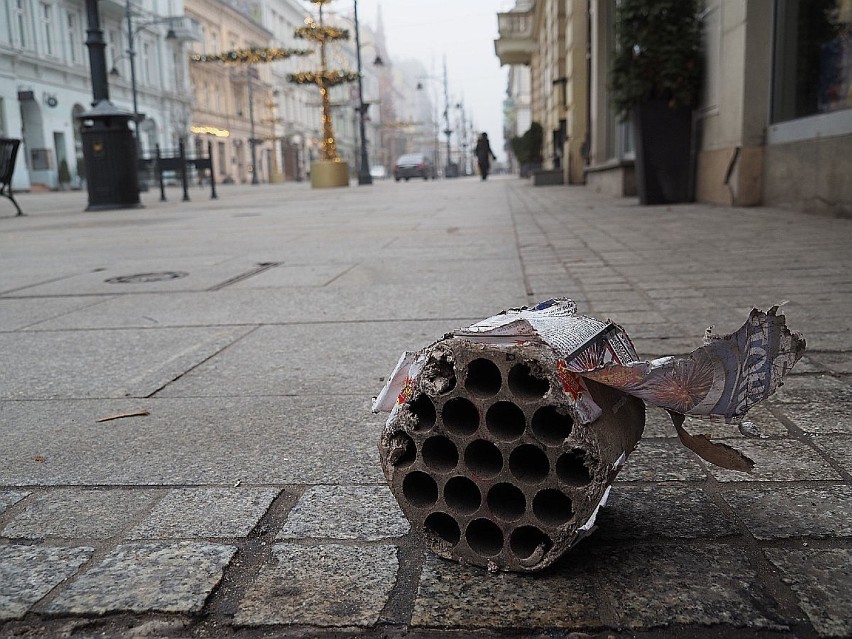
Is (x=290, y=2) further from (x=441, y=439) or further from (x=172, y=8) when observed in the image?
(x=441, y=439)

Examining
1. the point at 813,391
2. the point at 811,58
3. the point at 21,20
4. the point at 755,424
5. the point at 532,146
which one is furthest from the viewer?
the point at 21,20

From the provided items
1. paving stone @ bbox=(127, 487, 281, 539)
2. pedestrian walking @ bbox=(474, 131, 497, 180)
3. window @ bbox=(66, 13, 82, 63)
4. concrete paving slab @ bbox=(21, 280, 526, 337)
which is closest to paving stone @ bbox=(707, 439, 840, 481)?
paving stone @ bbox=(127, 487, 281, 539)

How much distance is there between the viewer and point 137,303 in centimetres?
399

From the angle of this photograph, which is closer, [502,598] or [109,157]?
[502,598]

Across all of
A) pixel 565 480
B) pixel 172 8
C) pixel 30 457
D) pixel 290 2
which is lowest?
pixel 30 457

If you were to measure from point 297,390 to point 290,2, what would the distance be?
271ft

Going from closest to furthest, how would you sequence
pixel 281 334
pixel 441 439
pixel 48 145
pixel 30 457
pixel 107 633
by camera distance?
pixel 107 633 < pixel 441 439 < pixel 30 457 < pixel 281 334 < pixel 48 145

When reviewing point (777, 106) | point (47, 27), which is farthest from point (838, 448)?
point (47, 27)

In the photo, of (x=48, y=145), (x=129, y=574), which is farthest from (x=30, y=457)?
(x=48, y=145)

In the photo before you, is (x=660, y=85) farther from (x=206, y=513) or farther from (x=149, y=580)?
(x=149, y=580)

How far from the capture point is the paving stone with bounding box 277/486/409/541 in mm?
1391

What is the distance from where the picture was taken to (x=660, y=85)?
29.8 ft

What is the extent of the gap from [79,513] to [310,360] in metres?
1.21

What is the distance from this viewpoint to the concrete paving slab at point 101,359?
2449 millimetres
